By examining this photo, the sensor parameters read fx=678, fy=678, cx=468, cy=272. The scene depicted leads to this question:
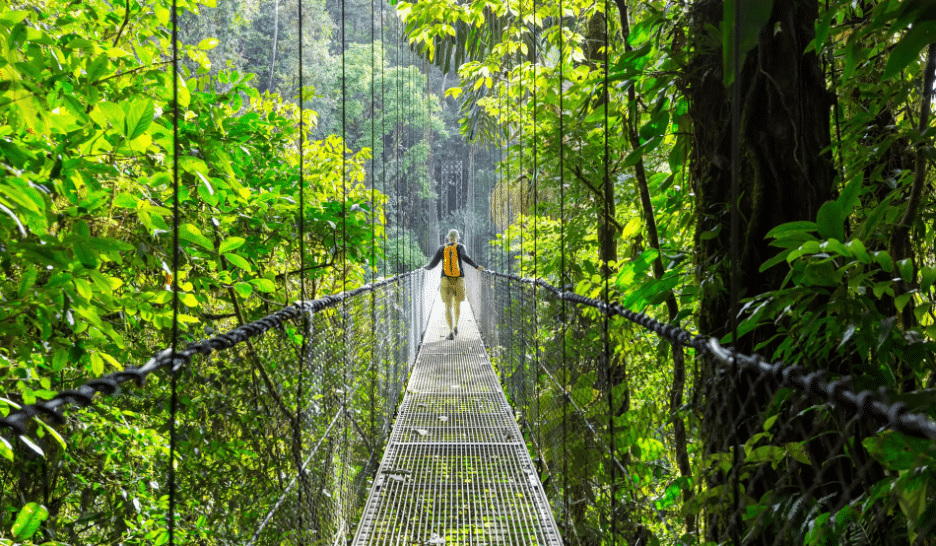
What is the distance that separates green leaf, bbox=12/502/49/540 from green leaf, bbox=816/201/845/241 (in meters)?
0.95

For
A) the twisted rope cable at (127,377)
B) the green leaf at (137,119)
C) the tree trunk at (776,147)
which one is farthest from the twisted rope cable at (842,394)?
the green leaf at (137,119)

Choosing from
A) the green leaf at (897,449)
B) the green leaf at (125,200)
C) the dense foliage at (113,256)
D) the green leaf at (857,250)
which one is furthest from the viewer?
the green leaf at (125,200)

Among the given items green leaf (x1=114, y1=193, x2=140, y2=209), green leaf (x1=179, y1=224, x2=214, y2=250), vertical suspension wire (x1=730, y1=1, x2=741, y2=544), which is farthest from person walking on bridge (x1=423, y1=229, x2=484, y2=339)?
vertical suspension wire (x1=730, y1=1, x2=741, y2=544)

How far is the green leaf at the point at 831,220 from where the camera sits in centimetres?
75

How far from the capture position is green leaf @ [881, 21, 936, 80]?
0.59 m

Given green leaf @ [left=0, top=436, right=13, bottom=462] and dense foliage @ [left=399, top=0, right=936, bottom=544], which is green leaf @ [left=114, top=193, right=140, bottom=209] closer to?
green leaf @ [left=0, top=436, right=13, bottom=462]

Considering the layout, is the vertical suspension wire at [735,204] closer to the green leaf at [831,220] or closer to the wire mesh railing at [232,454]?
the green leaf at [831,220]

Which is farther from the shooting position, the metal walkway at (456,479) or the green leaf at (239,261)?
the metal walkway at (456,479)

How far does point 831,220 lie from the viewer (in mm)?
750

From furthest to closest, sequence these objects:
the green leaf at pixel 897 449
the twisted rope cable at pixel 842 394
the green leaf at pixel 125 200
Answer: the green leaf at pixel 125 200, the green leaf at pixel 897 449, the twisted rope cable at pixel 842 394

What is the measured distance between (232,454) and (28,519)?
2.39ft

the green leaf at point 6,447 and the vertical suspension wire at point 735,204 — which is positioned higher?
the vertical suspension wire at point 735,204

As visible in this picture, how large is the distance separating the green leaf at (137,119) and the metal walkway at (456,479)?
1.33 m

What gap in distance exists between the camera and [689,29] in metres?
1.25
